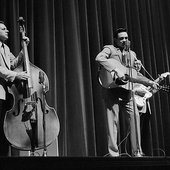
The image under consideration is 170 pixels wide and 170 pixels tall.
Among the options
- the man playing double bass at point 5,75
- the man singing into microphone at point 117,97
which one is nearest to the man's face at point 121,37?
the man singing into microphone at point 117,97

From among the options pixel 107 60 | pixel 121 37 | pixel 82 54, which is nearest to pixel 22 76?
pixel 107 60

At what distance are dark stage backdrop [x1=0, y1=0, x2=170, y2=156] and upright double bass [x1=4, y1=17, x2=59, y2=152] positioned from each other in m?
0.93

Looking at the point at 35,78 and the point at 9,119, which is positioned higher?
the point at 35,78

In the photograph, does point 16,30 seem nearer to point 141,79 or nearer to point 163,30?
point 141,79

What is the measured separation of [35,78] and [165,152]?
2.32 meters

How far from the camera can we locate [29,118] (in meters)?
2.82

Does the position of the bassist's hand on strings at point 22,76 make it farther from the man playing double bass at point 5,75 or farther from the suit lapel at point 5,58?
the suit lapel at point 5,58

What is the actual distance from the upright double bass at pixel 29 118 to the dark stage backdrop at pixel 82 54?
0.93 metres

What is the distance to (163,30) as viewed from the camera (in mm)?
5129
